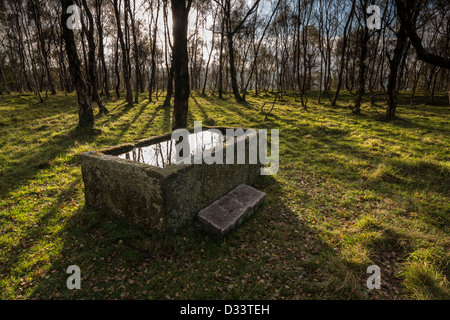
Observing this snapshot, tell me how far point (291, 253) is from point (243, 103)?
18.0 metres

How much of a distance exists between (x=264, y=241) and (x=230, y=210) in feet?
2.76

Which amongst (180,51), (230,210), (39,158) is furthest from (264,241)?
(39,158)

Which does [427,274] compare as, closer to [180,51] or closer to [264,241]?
[264,241]

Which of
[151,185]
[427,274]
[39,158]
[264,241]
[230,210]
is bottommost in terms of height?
[264,241]

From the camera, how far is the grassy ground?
2943mm

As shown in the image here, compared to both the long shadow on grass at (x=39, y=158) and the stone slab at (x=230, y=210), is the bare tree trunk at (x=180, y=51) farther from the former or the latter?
the long shadow on grass at (x=39, y=158)

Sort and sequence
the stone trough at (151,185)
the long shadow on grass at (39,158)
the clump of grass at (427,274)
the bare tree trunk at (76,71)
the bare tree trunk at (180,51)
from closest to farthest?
the clump of grass at (427,274) → the stone trough at (151,185) → the long shadow on grass at (39,158) → the bare tree trunk at (180,51) → the bare tree trunk at (76,71)

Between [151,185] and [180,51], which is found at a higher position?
[180,51]

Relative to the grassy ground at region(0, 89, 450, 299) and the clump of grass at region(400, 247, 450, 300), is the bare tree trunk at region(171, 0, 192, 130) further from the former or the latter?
the clump of grass at region(400, 247, 450, 300)

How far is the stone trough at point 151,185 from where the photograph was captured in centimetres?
341

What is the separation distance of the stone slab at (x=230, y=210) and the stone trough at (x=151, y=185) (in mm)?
166

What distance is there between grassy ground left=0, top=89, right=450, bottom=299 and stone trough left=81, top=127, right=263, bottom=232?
27 centimetres

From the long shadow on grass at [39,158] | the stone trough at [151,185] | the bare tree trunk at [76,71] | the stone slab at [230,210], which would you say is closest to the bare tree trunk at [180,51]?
the stone trough at [151,185]

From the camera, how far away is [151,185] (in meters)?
3.36
